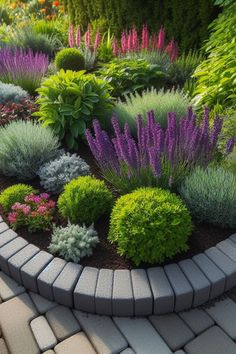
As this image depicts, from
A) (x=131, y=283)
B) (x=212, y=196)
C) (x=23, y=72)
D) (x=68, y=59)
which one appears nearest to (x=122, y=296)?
(x=131, y=283)

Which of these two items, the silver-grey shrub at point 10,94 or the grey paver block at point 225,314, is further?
the silver-grey shrub at point 10,94

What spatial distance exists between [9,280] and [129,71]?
9.12 ft

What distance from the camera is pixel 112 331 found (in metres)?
2.15

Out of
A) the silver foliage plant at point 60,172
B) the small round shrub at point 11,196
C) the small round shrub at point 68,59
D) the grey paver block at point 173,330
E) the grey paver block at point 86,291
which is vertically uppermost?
the small round shrub at point 68,59

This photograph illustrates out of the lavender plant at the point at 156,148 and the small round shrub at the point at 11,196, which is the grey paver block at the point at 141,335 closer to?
the lavender plant at the point at 156,148

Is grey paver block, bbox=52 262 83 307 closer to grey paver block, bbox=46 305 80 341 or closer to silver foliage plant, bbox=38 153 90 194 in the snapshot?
grey paver block, bbox=46 305 80 341

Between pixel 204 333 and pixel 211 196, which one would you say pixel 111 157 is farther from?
pixel 204 333

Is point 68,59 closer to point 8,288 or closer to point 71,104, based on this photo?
point 71,104

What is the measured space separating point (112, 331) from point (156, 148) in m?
1.14

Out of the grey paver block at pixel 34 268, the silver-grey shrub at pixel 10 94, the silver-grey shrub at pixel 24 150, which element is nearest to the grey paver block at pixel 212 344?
the grey paver block at pixel 34 268

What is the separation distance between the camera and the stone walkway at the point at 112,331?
6.79 feet

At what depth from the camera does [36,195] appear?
2.98m

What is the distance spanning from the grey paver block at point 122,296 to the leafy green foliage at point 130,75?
2.47 m

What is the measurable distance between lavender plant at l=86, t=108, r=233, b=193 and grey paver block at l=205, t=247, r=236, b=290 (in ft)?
1.71
